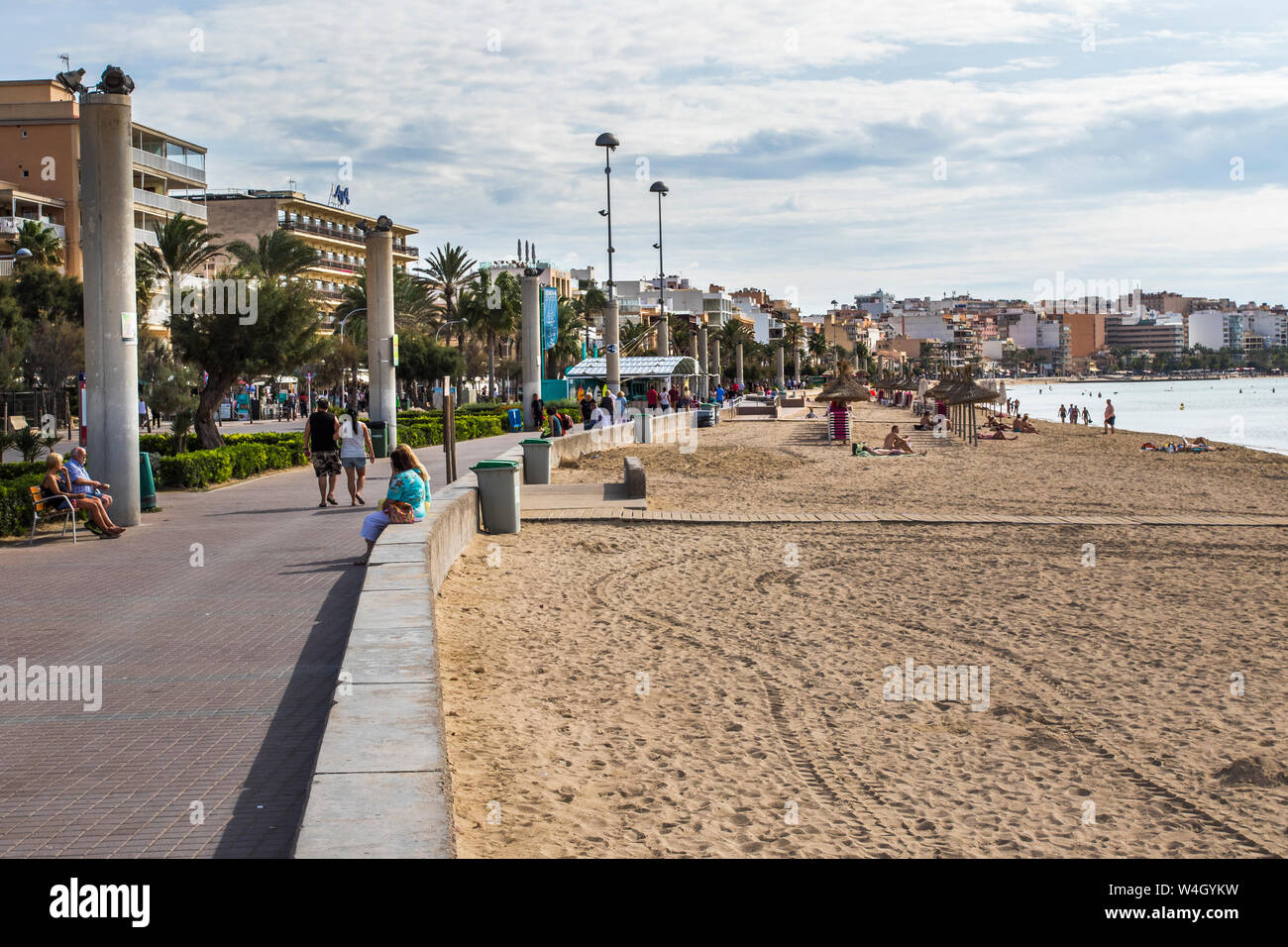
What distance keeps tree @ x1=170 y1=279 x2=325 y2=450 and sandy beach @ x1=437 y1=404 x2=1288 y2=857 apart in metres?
12.7

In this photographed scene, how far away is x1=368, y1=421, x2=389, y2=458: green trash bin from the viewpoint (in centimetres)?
2631

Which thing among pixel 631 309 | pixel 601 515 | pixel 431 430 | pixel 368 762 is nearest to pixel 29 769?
pixel 368 762

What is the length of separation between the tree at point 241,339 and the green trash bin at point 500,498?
39.7 feet

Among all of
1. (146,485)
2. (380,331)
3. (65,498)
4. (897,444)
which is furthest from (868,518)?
(897,444)

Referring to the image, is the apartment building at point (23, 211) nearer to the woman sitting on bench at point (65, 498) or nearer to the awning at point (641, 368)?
the awning at point (641, 368)

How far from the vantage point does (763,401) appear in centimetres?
7744

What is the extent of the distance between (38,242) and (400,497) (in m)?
46.6

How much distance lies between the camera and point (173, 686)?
6.64 metres

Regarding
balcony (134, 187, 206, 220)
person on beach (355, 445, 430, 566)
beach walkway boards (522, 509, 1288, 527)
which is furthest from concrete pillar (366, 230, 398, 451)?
balcony (134, 187, 206, 220)

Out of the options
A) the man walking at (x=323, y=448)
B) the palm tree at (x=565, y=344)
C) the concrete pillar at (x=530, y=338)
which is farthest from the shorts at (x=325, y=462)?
the palm tree at (x=565, y=344)

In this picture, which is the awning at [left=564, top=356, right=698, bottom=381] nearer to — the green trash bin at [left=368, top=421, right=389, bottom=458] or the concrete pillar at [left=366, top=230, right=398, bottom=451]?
the concrete pillar at [left=366, top=230, right=398, bottom=451]

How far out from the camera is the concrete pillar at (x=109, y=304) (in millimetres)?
14031

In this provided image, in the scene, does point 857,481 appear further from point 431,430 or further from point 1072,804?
point 1072,804

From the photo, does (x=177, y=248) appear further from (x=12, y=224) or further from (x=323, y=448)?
(x=323, y=448)
